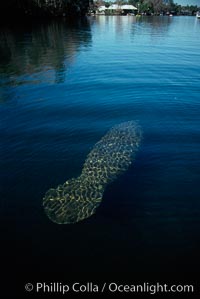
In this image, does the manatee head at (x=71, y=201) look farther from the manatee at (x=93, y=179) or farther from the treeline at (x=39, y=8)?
the treeline at (x=39, y=8)

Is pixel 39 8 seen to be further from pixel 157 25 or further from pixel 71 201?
pixel 71 201

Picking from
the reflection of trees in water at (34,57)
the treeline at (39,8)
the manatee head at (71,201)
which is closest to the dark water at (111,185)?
the manatee head at (71,201)

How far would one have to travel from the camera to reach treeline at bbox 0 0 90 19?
72956 mm

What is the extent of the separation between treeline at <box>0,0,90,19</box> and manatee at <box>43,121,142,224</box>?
7687 centimetres

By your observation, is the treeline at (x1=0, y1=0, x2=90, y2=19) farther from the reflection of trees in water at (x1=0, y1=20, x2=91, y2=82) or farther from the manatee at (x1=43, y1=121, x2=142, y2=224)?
the manatee at (x1=43, y1=121, x2=142, y2=224)

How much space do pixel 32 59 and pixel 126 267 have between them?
30730 millimetres

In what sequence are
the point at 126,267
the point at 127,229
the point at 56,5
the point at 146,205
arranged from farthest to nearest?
the point at 56,5 < the point at 146,205 < the point at 127,229 < the point at 126,267

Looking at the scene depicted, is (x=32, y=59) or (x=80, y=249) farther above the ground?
(x=32, y=59)

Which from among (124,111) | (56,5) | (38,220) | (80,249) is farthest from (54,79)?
(56,5)

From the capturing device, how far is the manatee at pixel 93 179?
350 inches

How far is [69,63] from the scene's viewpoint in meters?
30.0

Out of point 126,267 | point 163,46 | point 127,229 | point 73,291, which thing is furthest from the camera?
point 163,46

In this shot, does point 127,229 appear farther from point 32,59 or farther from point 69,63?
point 32,59

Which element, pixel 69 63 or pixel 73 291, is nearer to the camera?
pixel 73 291
